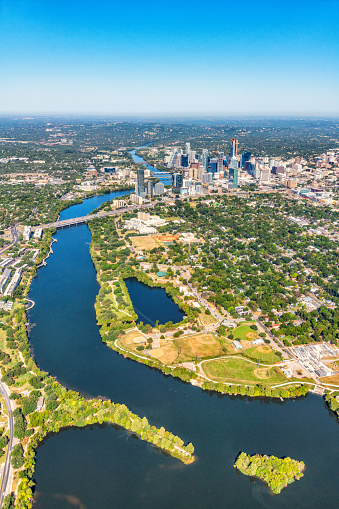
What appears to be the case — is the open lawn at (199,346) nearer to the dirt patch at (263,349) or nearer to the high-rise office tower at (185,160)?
the dirt patch at (263,349)

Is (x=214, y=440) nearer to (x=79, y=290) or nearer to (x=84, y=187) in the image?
(x=79, y=290)

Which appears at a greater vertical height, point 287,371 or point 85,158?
point 85,158

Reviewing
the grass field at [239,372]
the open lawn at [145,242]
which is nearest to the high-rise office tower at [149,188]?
the open lawn at [145,242]

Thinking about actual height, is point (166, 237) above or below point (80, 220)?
below

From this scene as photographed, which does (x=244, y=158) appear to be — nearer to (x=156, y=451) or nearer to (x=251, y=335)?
(x=251, y=335)

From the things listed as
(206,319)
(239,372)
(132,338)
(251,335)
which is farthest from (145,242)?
(239,372)

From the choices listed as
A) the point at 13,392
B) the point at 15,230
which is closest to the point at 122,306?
the point at 13,392

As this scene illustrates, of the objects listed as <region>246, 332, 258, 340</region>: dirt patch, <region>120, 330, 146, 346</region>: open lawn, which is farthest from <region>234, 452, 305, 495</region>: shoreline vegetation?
<region>120, 330, 146, 346</region>: open lawn
